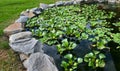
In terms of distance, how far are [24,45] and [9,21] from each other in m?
4.14

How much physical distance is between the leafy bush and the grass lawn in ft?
3.98

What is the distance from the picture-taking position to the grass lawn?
6.89m

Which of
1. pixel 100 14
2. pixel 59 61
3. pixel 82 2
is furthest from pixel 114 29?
pixel 82 2

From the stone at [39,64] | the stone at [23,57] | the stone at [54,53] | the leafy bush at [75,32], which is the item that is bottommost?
the stone at [54,53]

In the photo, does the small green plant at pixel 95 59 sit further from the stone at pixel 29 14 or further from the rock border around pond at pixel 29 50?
the stone at pixel 29 14

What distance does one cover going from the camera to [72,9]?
44.2ft

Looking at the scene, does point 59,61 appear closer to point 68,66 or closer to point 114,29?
point 68,66

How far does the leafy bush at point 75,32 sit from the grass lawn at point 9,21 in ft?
3.98

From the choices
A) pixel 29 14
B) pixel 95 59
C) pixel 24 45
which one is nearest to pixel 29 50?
pixel 24 45

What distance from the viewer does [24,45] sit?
7.52m

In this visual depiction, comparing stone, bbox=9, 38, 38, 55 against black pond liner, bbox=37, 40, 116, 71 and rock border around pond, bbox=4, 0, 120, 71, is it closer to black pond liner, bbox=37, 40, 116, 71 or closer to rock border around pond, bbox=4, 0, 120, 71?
rock border around pond, bbox=4, 0, 120, 71

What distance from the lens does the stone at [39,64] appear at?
6.01 metres

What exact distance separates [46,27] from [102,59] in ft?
12.7

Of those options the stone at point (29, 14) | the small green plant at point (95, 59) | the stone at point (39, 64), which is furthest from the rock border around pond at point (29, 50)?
the stone at point (29, 14)
